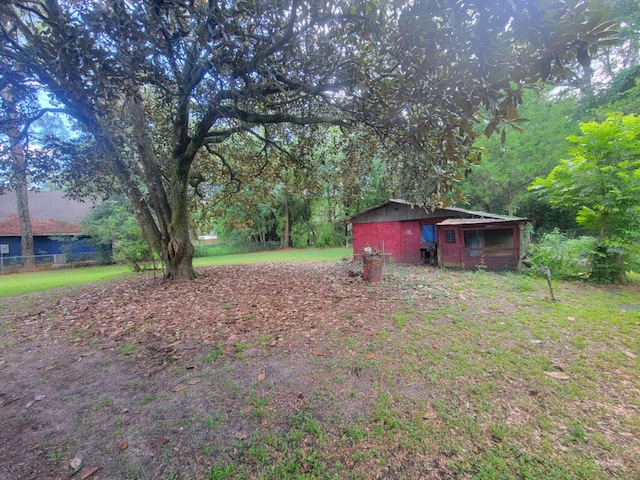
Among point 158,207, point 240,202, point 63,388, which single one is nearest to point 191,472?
point 63,388

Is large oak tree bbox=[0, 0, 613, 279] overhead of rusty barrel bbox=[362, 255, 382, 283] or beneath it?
overhead

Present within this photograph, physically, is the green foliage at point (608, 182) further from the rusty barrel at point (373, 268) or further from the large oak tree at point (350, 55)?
the rusty barrel at point (373, 268)

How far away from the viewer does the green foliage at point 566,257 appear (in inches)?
311

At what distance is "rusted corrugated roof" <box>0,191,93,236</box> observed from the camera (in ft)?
60.7

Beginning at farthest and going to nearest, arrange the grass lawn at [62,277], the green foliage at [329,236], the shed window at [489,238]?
the green foliage at [329,236]
the shed window at [489,238]
the grass lawn at [62,277]

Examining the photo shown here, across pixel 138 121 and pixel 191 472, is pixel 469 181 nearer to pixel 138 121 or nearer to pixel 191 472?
pixel 138 121

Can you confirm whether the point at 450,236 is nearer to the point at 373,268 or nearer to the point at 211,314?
the point at 373,268

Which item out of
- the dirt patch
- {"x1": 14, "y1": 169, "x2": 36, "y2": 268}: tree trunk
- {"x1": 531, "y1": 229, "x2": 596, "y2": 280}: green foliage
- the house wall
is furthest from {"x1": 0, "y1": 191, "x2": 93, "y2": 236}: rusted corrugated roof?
{"x1": 531, "y1": 229, "x2": 596, "y2": 280}: green foliage

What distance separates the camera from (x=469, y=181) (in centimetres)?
1909

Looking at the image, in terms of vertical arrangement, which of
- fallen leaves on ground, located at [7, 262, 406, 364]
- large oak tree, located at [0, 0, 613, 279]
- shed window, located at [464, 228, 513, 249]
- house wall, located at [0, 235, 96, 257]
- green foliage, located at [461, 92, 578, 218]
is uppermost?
green foliage, located at [461, 92, 578, 218]

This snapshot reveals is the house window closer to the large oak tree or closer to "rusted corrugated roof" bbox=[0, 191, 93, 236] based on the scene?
the large oak tree

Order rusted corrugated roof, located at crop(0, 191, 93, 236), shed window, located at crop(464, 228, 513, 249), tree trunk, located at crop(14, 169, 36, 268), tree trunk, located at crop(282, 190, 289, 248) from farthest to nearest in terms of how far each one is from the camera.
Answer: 1. tree trunk, located at crop(282, 190, 289, 248)
2. rusted corrugated roof, located at crop(0, 191, 93, 236)
3. tree trunk, located at crop(14, 169, 36, 268)
4. shed window, located at crop(464, 228, 513, 249)

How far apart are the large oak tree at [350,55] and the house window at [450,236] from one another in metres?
8.23

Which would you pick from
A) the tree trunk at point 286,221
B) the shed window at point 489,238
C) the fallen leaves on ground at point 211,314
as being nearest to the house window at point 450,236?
the shed window at point 489,238
